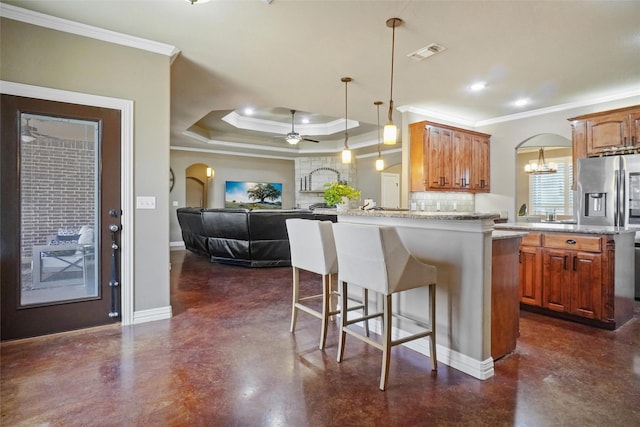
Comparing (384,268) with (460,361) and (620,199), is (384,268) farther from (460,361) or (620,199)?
(620,199)

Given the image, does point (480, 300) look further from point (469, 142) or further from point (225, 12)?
point (469, 142)

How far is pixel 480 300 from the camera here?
6.99 feet

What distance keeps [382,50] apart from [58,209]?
3.22 m

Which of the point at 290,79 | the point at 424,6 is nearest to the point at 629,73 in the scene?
the point at 424,6

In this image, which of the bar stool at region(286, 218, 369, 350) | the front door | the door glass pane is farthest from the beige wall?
→ the bar stool at region(286, 218, 369, 350)

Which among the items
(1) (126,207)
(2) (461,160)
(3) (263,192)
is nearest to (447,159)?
(2) (461,160)

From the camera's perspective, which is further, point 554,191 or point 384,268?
point 554,191

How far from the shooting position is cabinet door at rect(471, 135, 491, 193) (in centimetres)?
574

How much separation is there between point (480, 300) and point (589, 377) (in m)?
0.84

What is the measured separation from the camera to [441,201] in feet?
18.7

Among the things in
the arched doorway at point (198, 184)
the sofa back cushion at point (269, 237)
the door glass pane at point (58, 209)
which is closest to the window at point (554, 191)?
the sofa back cushion at point (269, 237)

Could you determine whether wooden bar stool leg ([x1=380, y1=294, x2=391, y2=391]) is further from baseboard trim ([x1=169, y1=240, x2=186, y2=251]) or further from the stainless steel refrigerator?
baseboard trim ([x1=169, y1=240, x2=186, y2=251])

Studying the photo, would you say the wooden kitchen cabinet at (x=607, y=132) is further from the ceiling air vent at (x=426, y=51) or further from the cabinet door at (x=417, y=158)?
the ceiling air vent at (x=426, y=51)

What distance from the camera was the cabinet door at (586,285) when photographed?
9.67ft
